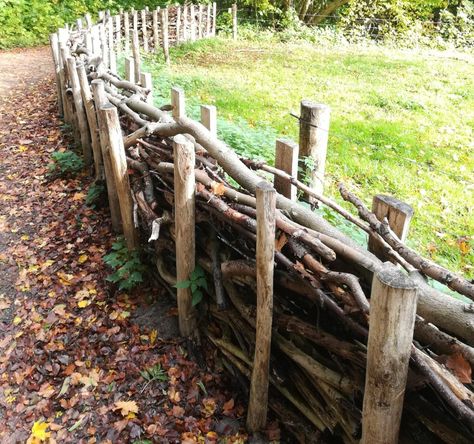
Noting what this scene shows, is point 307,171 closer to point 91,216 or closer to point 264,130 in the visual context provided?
point 91,216

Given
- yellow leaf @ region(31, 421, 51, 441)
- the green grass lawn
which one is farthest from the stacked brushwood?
the green grass lawn

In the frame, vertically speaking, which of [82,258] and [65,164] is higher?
[65,164]

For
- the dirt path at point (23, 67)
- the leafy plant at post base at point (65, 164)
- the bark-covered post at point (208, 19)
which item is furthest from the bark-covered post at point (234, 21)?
the leafy plant at post base at point (65, 164)

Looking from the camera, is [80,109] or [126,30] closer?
[80,109]

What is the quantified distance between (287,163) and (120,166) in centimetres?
171

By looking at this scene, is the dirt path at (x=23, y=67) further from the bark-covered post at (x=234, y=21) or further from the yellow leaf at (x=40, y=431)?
the yellow leaf at (x=40, y=431)

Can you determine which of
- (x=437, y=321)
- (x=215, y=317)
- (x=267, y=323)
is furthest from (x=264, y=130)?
(x=437, y=321)

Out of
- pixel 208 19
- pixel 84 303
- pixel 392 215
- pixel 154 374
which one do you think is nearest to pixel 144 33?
pixel 208 19

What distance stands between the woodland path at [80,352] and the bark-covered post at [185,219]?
0.33 m

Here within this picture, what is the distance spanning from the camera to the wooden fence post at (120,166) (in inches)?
150

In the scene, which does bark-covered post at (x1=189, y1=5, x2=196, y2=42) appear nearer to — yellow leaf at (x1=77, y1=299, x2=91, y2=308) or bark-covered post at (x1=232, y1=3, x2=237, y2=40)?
bark-covered post at (x1=232, y1=3, x2=237, y2=40)

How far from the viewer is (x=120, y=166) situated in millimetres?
3896

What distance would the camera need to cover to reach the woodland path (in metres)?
2.97

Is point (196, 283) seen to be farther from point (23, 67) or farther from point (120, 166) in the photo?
point (23, 67)
